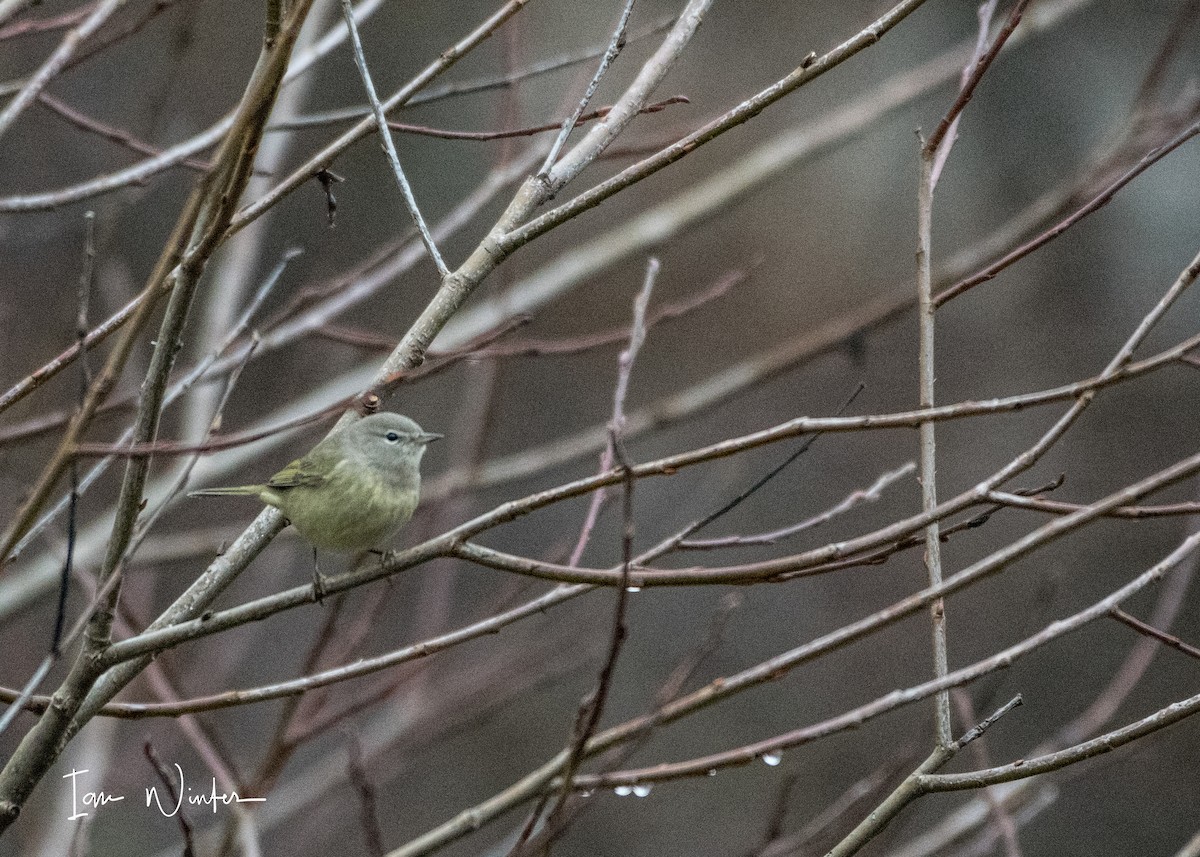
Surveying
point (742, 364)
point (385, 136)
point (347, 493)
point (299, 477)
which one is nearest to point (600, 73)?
point (385, 136)

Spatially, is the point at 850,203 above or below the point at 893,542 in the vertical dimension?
above

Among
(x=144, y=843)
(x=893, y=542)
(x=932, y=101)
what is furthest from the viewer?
(x=932, y=101)

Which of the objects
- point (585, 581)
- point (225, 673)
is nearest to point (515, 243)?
point (585, 581)

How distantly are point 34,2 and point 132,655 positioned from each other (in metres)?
1.61

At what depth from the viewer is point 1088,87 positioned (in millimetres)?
10883

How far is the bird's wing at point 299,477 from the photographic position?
3.68 metres

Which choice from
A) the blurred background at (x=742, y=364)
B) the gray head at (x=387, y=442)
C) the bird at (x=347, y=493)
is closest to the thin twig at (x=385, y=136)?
the bird at (x=347, y=493)

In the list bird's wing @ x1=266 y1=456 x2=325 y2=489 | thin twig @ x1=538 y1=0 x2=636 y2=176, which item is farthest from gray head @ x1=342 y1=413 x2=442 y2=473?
thin twig @ x1=538 y1=0 x2=636 y2=176

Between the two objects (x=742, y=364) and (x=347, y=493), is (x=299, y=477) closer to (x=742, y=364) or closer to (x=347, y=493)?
(x=347, y=493)

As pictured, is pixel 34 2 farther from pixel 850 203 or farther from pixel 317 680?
pixel 850 203

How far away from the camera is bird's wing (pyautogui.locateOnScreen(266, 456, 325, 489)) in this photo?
12.1 feet

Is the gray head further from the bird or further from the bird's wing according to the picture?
the bird's wing

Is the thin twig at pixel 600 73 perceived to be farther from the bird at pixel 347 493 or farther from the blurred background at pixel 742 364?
the blurred background at pixel 742 364

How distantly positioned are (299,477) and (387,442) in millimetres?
364
